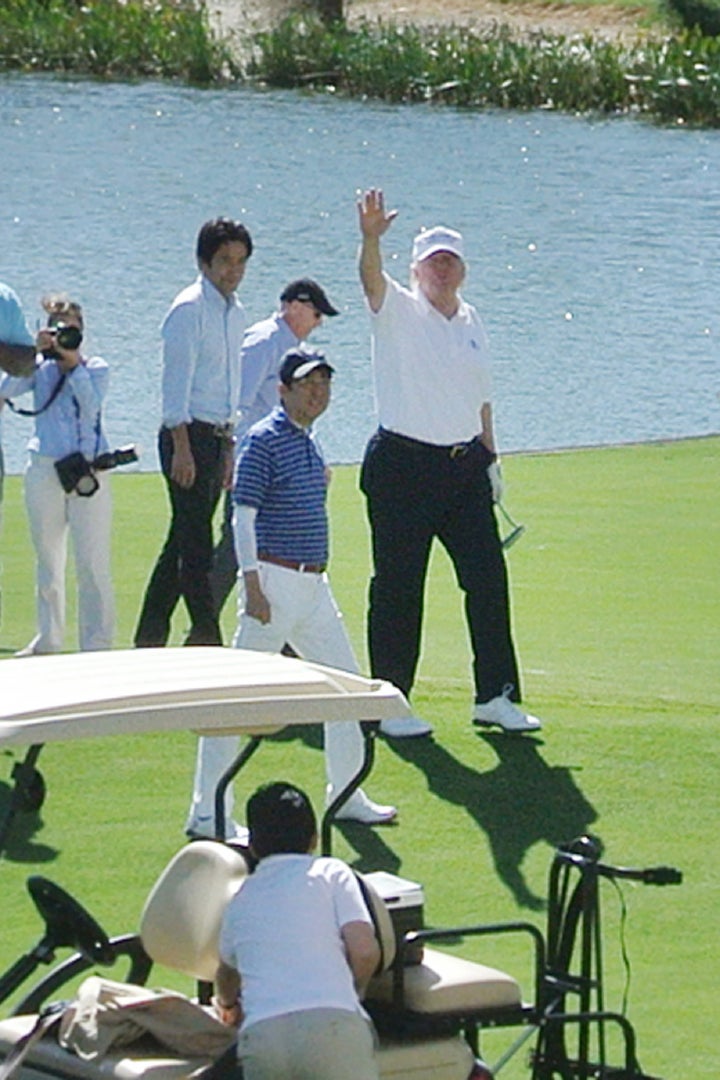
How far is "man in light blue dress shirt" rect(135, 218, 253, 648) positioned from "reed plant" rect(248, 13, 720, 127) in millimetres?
39123

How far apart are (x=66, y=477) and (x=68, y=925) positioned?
6.02 meters

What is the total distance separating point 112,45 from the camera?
54.3m


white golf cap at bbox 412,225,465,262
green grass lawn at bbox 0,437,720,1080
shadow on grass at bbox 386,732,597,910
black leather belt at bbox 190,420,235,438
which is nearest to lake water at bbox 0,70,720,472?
green grass lawn at bbox 0,437,720,1080

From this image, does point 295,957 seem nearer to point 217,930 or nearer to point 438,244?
point 217,930

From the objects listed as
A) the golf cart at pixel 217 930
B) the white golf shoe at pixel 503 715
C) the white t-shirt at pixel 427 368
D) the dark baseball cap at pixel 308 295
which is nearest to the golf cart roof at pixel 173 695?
the golf cart at pixel 217 930

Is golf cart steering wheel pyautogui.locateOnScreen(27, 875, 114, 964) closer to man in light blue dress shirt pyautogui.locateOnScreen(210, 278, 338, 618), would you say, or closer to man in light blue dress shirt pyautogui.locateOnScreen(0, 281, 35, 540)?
man in light blue dress shirt pyautogui.locateOnScreen(0, 281, 35, 540)

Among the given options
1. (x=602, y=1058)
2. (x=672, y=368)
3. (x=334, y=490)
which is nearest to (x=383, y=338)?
(x=602, y=1058)

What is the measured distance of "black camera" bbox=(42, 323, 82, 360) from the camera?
38.9ft

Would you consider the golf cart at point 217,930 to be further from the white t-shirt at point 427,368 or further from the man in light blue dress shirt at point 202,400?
the man in light blue dress shirt at point 202,400

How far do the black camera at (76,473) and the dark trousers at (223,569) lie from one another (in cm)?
61

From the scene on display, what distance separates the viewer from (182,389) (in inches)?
446

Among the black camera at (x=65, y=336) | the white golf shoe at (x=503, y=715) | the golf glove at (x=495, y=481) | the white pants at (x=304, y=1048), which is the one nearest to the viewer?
the white pants at (x=304, y=1048)

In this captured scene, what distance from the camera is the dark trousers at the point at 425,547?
1066 centimetres

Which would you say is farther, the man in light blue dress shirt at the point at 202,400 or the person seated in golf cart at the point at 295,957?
the man in light blue dress shirt at the point at 202,400
